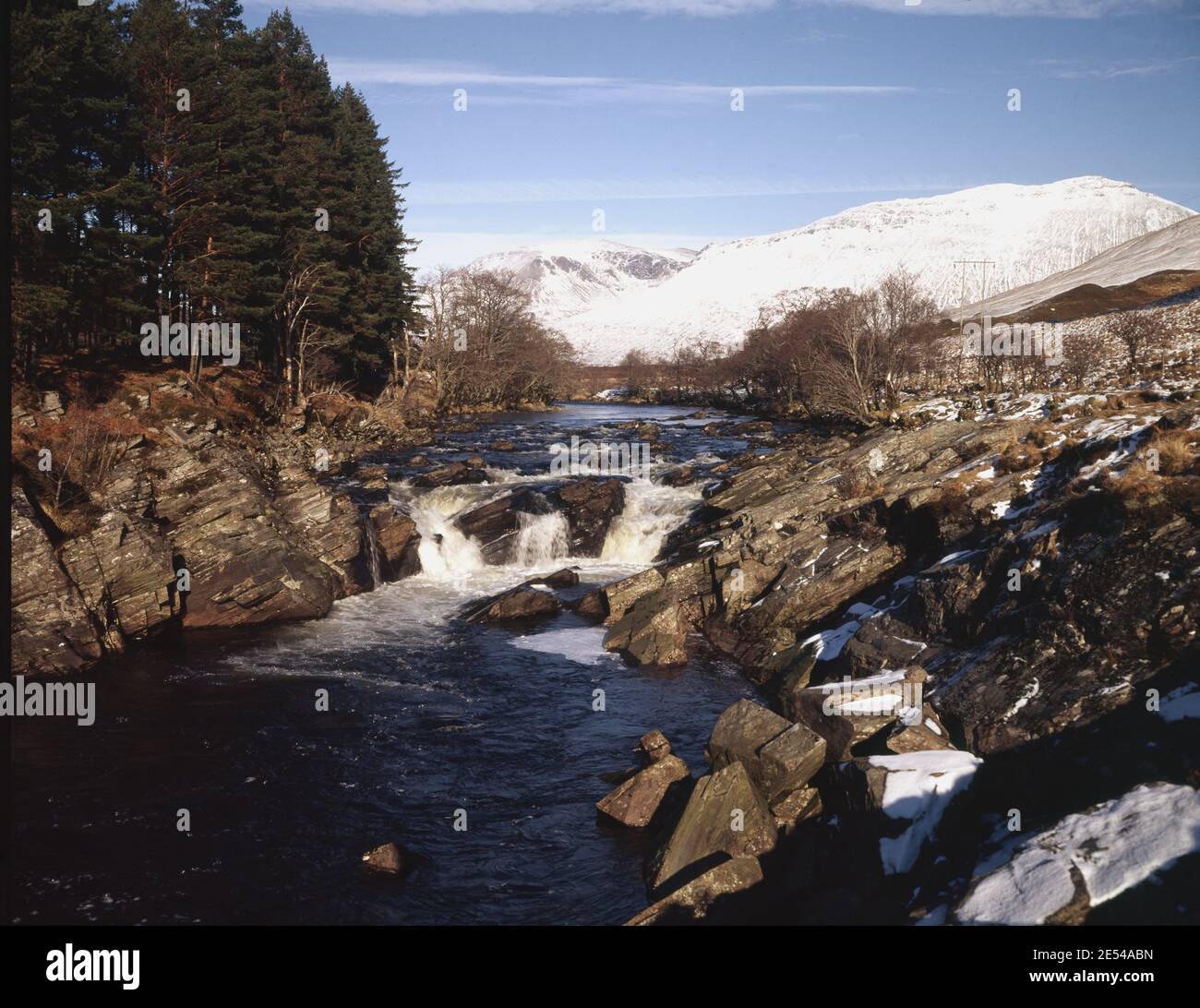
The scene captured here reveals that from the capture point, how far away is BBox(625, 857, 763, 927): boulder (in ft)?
42.6

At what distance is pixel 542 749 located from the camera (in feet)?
66.1

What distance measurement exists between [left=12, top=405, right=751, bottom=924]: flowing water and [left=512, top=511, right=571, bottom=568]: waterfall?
5.63m

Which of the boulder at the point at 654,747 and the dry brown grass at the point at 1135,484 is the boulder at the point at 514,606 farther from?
the dry brown grass at the point at 1135,484

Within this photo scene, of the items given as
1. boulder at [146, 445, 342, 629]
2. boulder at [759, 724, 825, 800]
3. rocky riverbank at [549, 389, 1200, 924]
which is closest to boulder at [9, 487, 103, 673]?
boulder at [146, 445, 342, 629]

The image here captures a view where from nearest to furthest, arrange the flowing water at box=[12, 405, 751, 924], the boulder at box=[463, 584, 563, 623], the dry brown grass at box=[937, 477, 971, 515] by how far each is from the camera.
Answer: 1. the flowing water at box=[12, 405, 751, 924]
2. the dry brown grass at box=[937, 477, 971, 515]
3. the boulder at box=[463, 584, 563, 623]

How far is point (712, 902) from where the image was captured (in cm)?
1323

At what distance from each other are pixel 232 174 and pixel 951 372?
64.2m

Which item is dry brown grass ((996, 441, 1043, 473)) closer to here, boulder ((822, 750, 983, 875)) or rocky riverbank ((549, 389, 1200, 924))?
rocky riverbank ((549, 389, 1200, 924))

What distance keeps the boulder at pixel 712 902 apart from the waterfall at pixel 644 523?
2299cm

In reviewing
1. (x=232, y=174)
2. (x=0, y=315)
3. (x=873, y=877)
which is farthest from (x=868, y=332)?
(x=0, y=315)

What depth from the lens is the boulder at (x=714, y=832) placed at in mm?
14441

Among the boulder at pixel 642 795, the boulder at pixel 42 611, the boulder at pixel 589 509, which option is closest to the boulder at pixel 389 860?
the boulder at pixel 642 795

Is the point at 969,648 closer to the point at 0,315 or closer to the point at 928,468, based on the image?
the point at 928,468

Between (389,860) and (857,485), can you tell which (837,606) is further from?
(389,860)
